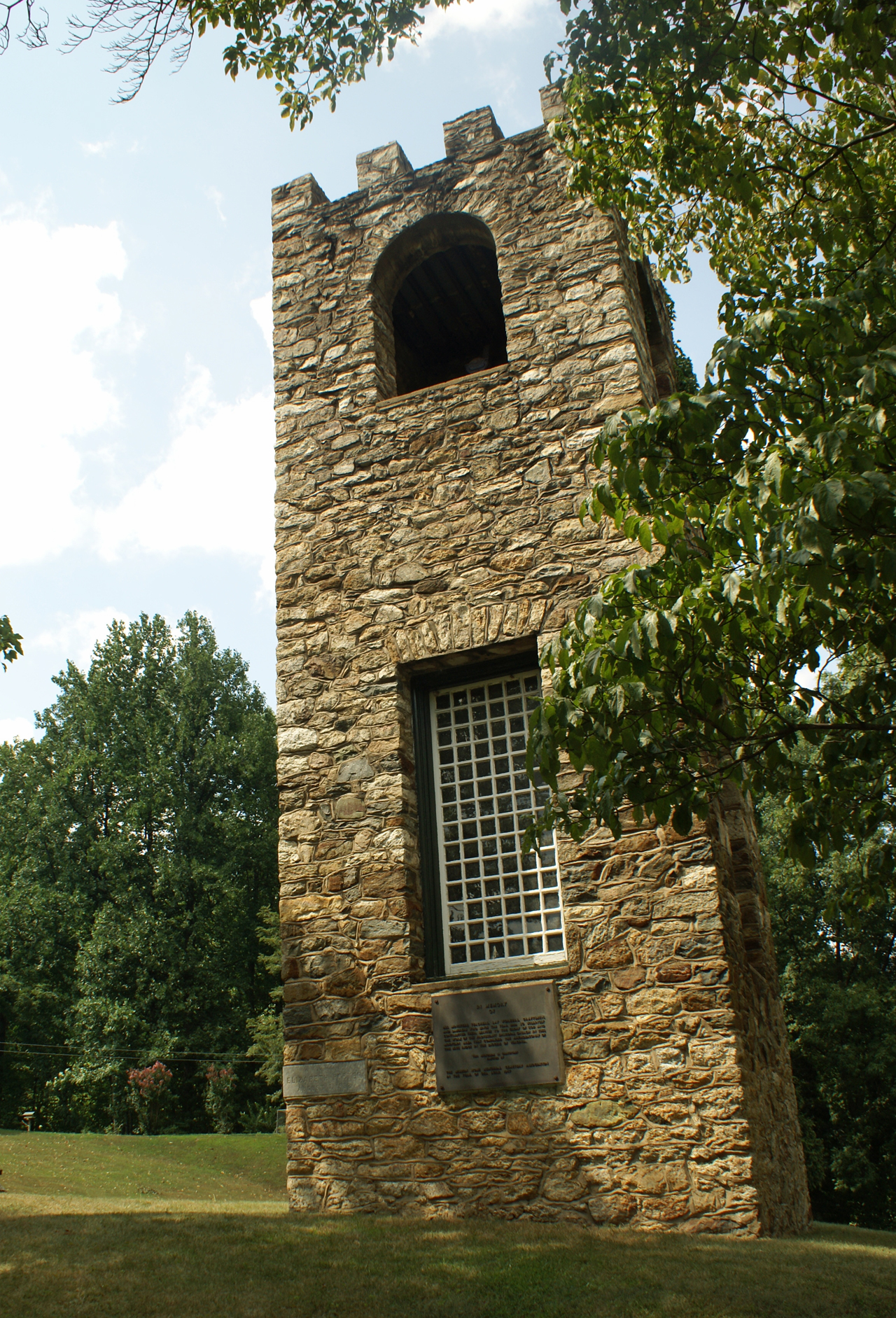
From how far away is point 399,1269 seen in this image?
438 cm

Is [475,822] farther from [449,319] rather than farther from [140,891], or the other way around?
[140,891]

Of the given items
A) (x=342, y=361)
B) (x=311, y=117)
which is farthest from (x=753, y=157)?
(x=342, y=361)

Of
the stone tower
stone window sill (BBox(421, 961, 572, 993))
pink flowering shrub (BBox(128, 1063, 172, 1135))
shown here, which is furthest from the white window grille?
pink flowering shrub (BBox(128, 1063, 172, 1135))

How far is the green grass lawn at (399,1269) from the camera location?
12.6ft

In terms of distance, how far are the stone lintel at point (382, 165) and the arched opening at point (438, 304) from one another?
636 mm

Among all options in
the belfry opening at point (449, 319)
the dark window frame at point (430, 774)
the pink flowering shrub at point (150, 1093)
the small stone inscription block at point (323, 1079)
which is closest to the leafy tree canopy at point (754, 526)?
the dark window frame at point (430, 774)

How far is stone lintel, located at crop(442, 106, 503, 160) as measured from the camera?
808 centimetres

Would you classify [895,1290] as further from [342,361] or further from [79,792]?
[79,792]

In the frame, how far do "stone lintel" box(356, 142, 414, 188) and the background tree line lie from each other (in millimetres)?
15930

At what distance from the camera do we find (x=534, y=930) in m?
6.20

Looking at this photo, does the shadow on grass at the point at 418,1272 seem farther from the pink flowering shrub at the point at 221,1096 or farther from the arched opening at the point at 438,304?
the pink flowering shrub at the point at 221,1096

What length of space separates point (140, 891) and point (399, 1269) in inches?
776

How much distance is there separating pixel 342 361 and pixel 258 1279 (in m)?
6.39

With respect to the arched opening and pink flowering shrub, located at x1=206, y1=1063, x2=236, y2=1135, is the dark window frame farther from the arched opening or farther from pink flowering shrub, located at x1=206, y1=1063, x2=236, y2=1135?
pink flowering shrub, located at x1=206, y1=1063, x2=236, y2=1135
